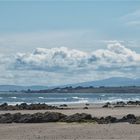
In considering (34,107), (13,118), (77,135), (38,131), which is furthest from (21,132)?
(34,107)

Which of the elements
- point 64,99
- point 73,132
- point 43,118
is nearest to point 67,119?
point 43,118

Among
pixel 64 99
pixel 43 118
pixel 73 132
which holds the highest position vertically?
pixel 64 99

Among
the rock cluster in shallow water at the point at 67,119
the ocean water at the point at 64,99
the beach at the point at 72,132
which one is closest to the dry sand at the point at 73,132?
the beach at the point at 72,132

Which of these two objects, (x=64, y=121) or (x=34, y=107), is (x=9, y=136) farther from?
(x=34, y=107)

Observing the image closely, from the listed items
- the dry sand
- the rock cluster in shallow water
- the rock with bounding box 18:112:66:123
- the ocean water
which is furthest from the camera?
the ocean water

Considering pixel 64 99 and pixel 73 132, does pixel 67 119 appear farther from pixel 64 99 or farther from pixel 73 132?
pixel 64 99

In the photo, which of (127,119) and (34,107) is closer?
(127,119)

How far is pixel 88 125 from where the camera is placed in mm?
33344

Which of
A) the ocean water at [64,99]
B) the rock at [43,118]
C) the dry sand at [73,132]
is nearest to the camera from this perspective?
the dry sand at [73,132]

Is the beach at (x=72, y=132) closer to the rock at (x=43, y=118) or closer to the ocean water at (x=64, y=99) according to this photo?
the rock at (x=43, y=118)

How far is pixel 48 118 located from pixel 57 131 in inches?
279

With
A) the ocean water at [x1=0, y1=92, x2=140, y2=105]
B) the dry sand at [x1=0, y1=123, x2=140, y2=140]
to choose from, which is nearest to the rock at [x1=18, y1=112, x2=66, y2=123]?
the dry sand at [x1=0, y1=123, x2=140, y2=140]

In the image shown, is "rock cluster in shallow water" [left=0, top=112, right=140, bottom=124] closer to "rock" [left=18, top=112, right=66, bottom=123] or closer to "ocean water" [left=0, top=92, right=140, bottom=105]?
"rock" [left=18, top=112, right=66, bottom=123]

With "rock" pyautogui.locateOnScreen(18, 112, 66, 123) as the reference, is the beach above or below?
below
